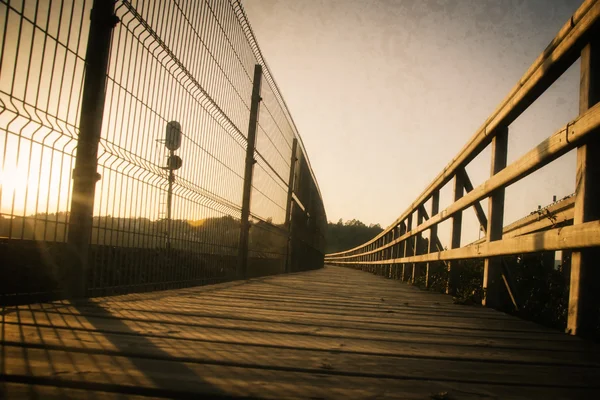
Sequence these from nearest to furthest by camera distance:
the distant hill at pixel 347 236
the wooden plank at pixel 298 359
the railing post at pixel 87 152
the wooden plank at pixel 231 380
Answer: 1. the wooden plank at pixel 231 380
2. the wooden plank at pixel 298 359
3. the railing post at pixel 87 152
4. the distant hill at pixel 347 236

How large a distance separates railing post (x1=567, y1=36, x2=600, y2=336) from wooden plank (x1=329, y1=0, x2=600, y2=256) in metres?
0.08

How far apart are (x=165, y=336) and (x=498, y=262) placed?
7.36 feet

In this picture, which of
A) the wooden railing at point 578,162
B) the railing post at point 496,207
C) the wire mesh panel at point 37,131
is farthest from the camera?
the railing post at point 496,207

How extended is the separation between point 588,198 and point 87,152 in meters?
2.38

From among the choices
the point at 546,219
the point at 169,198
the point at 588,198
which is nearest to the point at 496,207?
the point at 546,219

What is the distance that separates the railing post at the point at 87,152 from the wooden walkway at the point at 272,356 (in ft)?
0.78

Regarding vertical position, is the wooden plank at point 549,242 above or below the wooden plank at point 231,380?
above

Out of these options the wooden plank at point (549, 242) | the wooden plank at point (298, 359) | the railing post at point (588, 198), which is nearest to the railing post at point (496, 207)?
the wooden plank at point (549, 242)

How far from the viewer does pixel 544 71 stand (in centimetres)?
229

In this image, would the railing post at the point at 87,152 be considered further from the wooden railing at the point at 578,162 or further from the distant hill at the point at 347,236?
the distant hill at the point at 347,236

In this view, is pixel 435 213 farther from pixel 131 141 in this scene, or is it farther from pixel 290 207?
pixel 290 207

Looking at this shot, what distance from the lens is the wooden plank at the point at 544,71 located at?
1.94 meters

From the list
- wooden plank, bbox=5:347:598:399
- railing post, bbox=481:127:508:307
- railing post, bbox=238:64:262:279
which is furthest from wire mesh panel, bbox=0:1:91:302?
railing post, bbox=238:64:262:279

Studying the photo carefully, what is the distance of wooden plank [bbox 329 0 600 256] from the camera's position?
1935 mm
